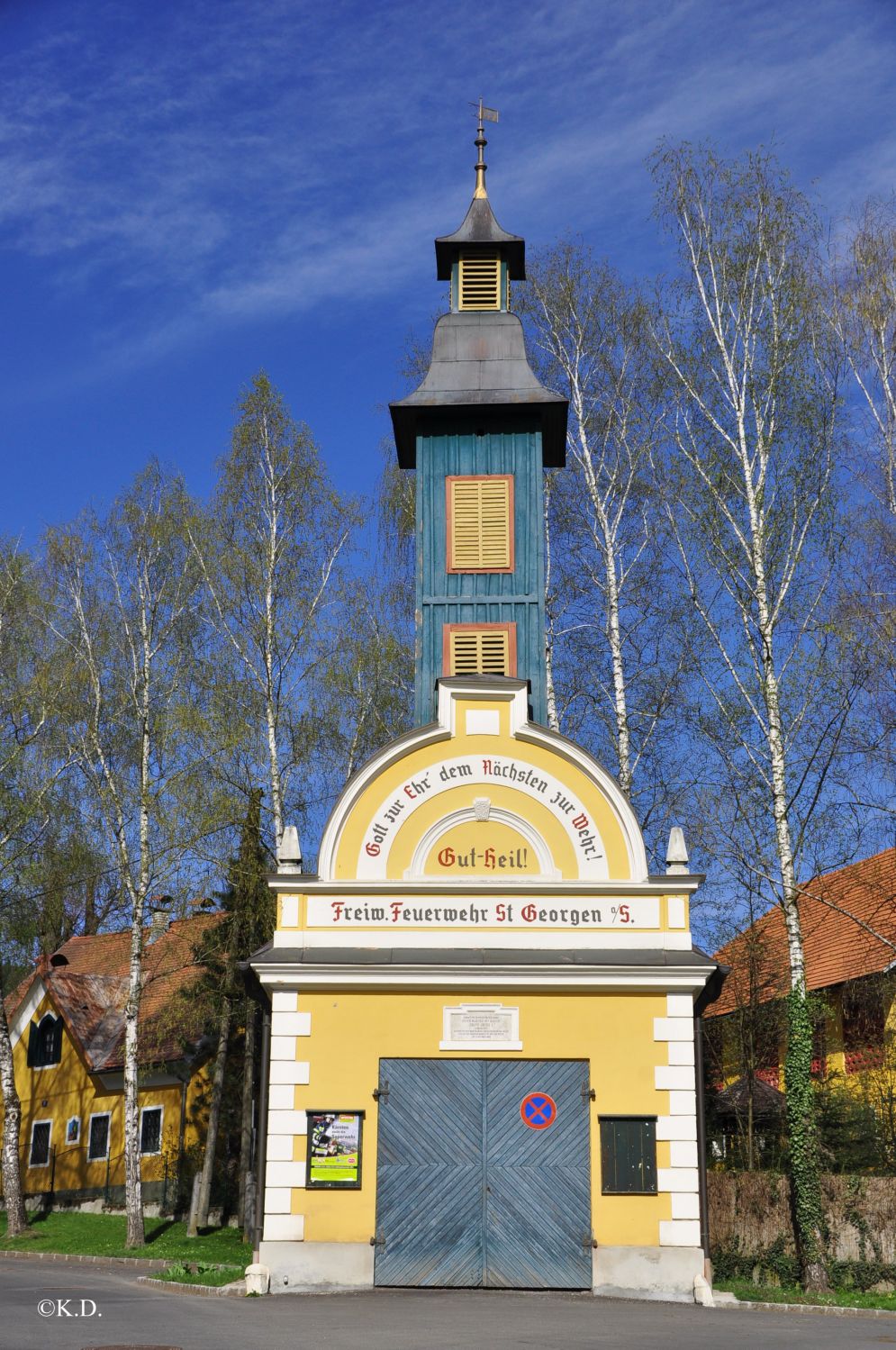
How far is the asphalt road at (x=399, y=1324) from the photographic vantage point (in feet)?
40.5

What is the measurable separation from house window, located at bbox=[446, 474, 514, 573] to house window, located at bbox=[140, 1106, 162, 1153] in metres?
19.6

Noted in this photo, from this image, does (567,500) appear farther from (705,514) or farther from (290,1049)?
(290,1049)

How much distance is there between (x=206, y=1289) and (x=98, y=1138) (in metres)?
20.2

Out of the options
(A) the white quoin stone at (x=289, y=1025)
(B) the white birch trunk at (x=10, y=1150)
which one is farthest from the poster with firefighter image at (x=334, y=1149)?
(B) the white birch trunk at (x=10, y=1150)

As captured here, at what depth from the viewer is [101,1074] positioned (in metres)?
36.6

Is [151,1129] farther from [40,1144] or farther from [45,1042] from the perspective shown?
[45,1042]

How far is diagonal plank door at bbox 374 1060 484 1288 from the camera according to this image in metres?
17.5

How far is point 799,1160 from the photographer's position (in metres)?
21.0

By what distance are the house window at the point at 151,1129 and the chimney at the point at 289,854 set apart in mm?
18861

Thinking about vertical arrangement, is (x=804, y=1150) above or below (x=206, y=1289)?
above

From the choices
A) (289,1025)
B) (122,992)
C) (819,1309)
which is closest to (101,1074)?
(122,992)

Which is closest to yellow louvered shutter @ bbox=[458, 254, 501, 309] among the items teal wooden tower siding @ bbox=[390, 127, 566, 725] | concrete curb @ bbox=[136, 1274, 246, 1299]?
teal wooden tower siding @ bbox=[390, 127, 566, 725]

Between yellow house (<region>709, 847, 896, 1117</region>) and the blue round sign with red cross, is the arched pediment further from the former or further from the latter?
yellow house (<region>709, 847, 896, 1117</region>)

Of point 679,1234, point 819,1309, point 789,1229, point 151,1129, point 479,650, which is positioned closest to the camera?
point 679,1234
